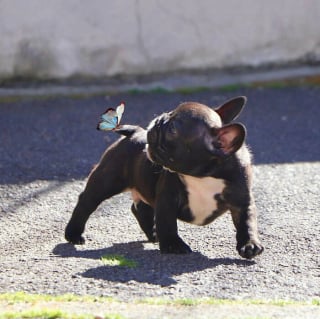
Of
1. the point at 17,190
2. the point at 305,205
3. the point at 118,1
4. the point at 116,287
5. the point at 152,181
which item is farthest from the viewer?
the point at 118,1

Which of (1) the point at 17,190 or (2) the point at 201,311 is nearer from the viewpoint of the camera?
(2) the point at 201,311

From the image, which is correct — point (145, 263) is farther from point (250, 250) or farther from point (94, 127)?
point (94, 127)

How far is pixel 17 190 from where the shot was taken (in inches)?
313

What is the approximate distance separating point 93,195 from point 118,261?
2.39 ft

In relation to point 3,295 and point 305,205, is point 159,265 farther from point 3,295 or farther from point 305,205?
point 305,205

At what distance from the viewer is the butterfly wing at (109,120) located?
596cm

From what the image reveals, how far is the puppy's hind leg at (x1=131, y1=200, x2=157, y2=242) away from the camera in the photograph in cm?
648

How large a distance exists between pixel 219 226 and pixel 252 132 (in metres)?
3.04

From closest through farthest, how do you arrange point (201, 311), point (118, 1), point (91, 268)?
point (201, 311) < point (91, 268) < point (118, 1)

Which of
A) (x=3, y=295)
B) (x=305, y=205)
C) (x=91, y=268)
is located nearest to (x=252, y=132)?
(x=305, y=205)

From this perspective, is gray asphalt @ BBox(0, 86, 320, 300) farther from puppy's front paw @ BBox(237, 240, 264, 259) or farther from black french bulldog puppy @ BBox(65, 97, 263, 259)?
black french bulldog puppy @ BBox(65, 97, 263, 259)

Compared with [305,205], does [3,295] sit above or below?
above

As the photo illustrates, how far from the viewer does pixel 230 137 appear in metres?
5.57

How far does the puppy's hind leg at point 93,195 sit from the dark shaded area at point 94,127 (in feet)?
6.09
